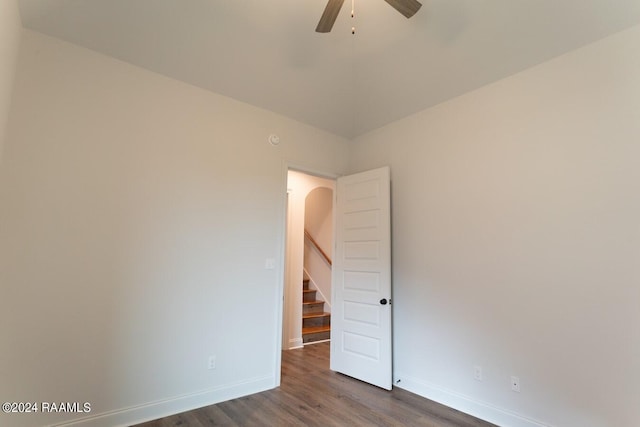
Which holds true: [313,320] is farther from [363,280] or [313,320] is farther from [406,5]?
[406,5]

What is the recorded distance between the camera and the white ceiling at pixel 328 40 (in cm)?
224

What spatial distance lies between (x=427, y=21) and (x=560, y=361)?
2.83m

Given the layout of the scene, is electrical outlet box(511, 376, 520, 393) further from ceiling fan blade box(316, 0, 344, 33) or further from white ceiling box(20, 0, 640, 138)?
ceiling fan blade box(316, 0, 344, 33)

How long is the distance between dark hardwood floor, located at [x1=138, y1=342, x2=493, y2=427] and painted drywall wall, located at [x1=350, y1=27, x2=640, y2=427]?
0.25 meters

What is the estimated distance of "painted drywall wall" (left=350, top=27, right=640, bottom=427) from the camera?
2.09 meters

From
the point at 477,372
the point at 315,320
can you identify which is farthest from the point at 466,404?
the point at 315,320

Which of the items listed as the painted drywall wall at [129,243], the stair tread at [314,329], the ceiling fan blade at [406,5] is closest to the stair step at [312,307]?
the stair tread at [314,329]

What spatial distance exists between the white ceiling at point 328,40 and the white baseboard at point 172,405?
2.86 m

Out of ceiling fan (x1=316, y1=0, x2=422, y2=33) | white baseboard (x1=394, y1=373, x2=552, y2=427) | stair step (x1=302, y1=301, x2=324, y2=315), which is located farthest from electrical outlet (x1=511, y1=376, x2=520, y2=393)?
stair step (x1=302, y1=301, x2=324, y2=315)

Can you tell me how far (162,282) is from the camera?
8.67 ft

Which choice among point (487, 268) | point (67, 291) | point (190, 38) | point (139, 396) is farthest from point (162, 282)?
point (487, 268)

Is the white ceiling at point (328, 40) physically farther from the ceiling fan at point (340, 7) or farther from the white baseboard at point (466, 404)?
the white baseboard at point (466, 404)

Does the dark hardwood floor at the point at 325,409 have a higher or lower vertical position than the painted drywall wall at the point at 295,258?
lower

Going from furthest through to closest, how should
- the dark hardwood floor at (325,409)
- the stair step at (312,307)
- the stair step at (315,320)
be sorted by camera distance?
the stair step at (312,307) < the stair step at (315,320) < the dark hardwood floor at (325,409)
